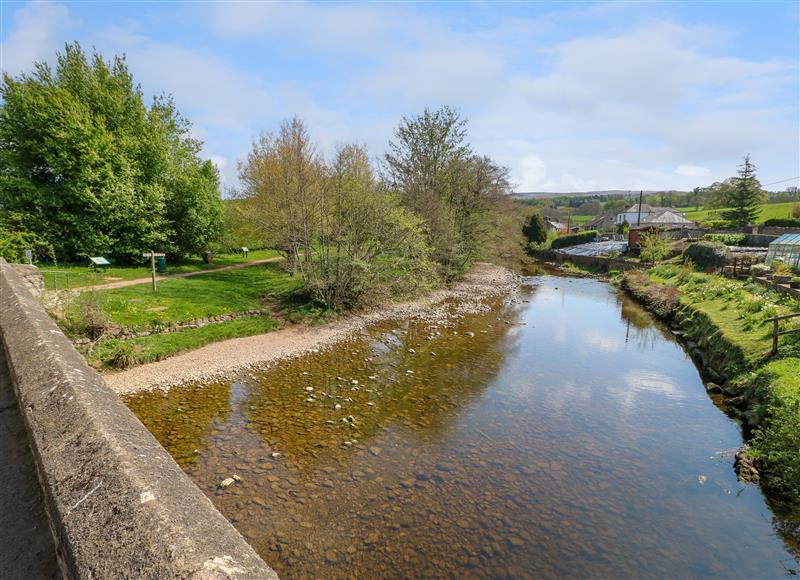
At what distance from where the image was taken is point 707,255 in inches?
1284

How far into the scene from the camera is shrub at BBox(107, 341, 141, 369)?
13.0 meters

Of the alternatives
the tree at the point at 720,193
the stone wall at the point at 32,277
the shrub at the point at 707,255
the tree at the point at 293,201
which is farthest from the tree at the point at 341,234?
the tree at the point at 720,193

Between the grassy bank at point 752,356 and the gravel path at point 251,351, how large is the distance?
11.3 meters

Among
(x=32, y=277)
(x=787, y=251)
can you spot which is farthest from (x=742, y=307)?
(x=32, y=277)

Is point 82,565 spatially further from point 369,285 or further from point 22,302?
point 369,285

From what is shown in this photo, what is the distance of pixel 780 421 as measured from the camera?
8.62 metres

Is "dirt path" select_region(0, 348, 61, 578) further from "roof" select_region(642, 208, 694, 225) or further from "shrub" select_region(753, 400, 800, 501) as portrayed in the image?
"roof" select_region(642, 208, 694, 225)

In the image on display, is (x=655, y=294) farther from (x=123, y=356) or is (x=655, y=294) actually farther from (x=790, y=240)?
(x=123, y=356)

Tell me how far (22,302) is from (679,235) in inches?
2305

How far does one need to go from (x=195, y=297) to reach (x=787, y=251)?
32502mm

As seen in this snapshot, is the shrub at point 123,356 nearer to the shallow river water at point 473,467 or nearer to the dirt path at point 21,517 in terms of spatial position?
the shallow river water at point 473,467

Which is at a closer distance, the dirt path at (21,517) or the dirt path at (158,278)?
the dirt path at (21,517)

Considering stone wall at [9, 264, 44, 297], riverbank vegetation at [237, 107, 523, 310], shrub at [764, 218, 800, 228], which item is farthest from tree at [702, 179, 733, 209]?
stone wall at [9, 264, 44, 297]

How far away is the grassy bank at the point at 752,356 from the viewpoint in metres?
8.38
